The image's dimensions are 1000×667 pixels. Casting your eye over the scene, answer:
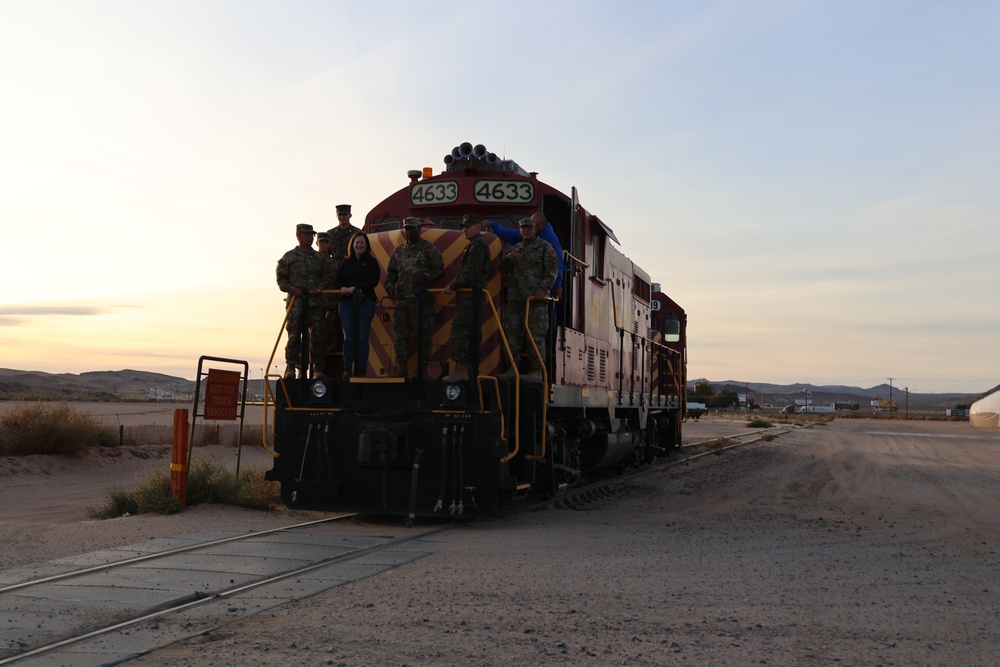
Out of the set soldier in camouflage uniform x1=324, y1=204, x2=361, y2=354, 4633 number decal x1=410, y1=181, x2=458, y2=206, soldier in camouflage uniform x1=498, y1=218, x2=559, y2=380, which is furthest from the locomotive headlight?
4633 number decal x1=410, y1=181, x2=458, y2=206

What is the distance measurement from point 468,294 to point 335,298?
1653 mm

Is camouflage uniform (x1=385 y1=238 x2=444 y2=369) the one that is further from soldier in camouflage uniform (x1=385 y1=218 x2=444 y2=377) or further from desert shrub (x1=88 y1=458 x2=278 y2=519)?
desert shrub (x1=88 y1=458 x2=278 y2=519)

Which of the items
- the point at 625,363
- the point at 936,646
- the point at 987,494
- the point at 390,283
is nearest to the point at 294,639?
the point at 936,646

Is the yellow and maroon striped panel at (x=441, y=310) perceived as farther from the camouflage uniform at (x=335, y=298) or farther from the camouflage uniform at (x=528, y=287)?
the camouflage uniform at (x=335, y=298)

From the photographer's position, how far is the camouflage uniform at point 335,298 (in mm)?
10281

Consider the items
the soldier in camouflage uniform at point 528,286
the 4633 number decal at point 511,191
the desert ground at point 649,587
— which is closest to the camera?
the desert ground at point 649,587

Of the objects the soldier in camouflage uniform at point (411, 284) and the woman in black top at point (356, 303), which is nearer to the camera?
the soldier in camouflage uniform at point (411, 284)

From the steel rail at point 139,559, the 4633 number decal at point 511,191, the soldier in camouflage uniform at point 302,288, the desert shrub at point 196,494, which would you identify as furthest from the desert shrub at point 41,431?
the 4633 number decal at point 511,191

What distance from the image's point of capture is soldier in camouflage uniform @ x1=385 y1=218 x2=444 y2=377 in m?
9.53

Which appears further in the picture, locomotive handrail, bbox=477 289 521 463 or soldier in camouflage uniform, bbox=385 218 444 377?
soldier in camouflage uniform, bbox=385 218 444 377

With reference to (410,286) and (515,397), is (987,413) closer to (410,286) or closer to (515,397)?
(515,397)

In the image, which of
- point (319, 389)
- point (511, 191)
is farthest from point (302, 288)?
point (511, 191)

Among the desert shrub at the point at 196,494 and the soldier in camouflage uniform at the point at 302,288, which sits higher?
the soldier in camouflage uniform at the point at 302,288

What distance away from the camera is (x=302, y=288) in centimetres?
999
